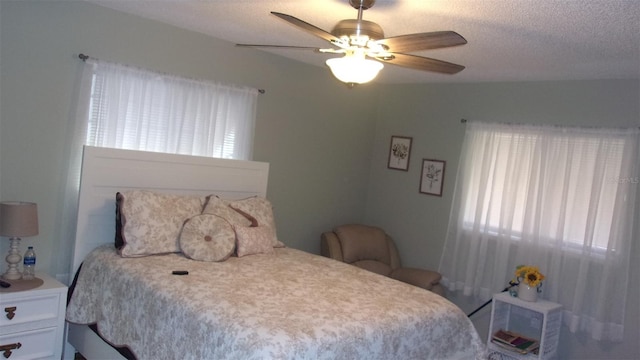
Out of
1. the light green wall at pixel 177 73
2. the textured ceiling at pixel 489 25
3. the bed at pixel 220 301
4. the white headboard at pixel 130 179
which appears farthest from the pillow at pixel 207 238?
the textured ceiling at pixel 489 25


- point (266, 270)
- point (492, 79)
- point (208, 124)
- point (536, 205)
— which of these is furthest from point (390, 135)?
point (266, 270)

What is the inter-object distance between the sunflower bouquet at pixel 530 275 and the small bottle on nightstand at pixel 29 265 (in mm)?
3284

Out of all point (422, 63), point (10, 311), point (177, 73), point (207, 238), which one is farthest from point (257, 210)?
point (422, 63)

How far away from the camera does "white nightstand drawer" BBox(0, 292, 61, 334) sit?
2748mm

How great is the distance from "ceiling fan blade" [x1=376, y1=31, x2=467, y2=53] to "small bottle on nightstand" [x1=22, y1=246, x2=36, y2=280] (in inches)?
91.4

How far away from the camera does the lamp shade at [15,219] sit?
278 centimetres

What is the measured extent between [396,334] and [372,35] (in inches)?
55.0

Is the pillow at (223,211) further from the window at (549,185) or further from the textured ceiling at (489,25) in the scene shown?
the window at (549,185)

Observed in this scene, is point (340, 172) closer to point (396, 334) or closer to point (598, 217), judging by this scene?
point (598, 217)

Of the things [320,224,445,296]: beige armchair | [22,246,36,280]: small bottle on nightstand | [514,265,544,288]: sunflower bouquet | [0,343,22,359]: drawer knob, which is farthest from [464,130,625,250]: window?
[0,343,22,359]: drawer knob

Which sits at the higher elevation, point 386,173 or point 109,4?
point 109,4

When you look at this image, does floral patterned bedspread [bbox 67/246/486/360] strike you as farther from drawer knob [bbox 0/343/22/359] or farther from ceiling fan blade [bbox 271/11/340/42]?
ceiling fan blade [bbox 271/11/340/42]

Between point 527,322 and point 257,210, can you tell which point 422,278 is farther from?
point 257,210

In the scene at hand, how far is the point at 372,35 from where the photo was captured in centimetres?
226
